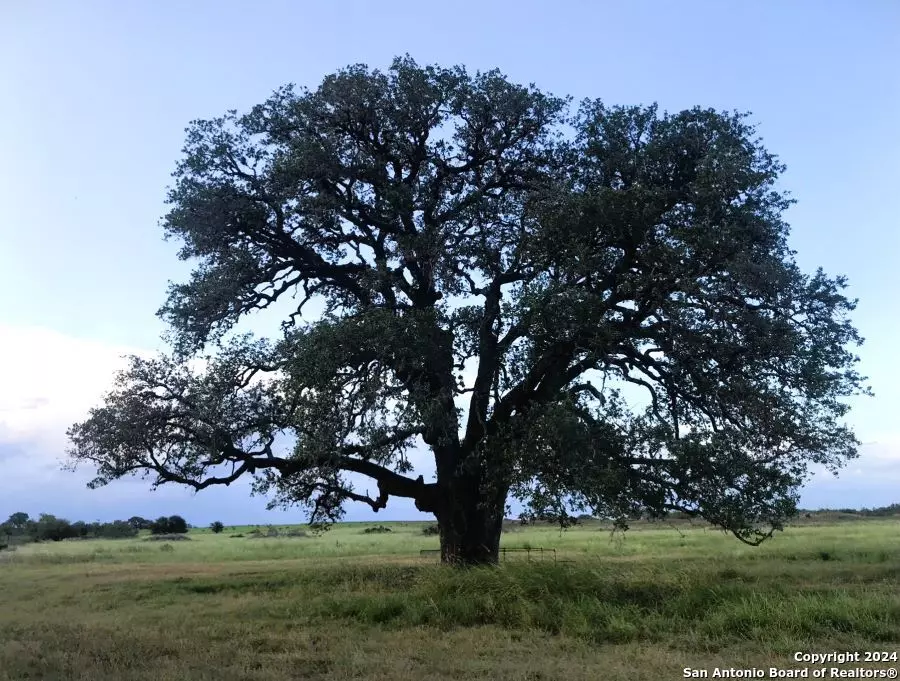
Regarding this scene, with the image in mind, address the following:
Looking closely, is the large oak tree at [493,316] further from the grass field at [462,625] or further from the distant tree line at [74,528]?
the distant tree line at [74,528]

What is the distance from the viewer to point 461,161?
22.4 metres

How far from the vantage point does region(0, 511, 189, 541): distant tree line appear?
221 feet

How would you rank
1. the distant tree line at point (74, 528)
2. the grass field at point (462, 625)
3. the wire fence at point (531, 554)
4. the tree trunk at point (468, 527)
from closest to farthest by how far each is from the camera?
the grass field at point (462, 625) < the wire fence at point (531, 554) < the tree trunk at point (468, 527) < the distant tree line at point (74, 528)

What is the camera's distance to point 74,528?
69500 mm

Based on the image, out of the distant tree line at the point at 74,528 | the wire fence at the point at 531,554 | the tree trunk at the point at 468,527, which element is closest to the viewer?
the wire fence at the point at 531,554

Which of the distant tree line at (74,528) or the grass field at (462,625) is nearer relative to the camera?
the grass field at (462,625)

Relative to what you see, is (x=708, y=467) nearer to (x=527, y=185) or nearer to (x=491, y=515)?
(x=491, y=515)

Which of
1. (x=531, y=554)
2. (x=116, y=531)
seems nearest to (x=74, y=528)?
(x=116, y=531)

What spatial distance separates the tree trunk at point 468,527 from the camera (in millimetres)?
20500

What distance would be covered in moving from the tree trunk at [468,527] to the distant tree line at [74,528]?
55074 millimetres

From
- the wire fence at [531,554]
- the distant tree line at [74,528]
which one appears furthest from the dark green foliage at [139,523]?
the wire fence at [531,554]

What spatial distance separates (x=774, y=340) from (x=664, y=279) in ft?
9.20

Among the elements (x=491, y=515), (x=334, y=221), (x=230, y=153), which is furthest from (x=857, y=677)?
(x=230, y=153)

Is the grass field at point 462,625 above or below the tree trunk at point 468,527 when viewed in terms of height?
below
